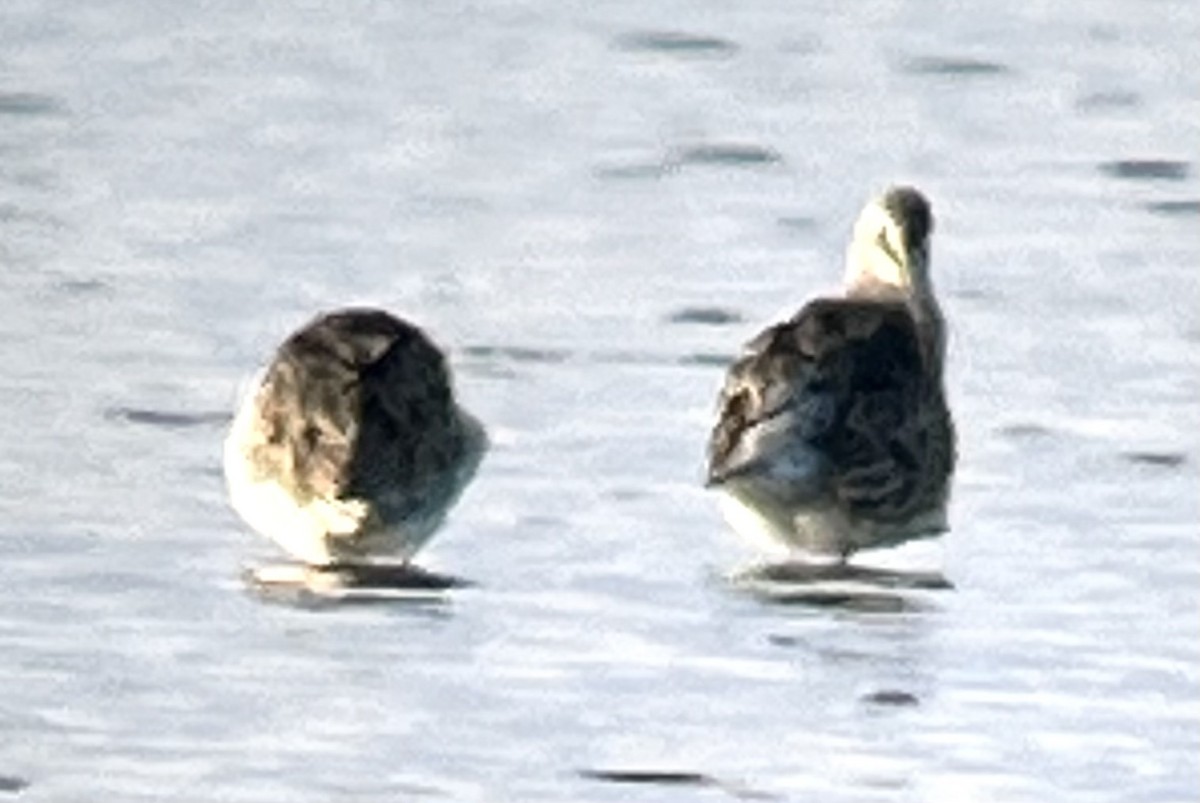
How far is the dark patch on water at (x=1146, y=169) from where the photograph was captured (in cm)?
2200

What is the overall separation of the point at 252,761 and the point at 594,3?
1146 centimetres

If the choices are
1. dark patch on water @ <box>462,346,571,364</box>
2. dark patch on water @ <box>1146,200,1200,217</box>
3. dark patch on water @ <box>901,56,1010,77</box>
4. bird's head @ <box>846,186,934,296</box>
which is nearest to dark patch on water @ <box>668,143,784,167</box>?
dark patch on water @ <box>1146,200,1200,217</box>

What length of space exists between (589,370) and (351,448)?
2.12m

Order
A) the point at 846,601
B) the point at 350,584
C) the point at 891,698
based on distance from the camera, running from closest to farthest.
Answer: the point at 891,698
the point at 846,601
the point at 350,584

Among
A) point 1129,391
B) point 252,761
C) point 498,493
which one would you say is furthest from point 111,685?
point 1129,391

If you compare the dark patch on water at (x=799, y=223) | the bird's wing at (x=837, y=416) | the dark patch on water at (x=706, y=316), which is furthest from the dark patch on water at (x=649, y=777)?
the dark patch on water at (x=799, y=223)

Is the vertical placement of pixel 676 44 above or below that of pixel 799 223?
below

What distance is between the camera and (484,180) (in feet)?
71.2

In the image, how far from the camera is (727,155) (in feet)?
73.2

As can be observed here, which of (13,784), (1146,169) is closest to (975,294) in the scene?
(1146,169)

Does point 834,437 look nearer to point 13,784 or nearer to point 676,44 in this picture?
point 13,784

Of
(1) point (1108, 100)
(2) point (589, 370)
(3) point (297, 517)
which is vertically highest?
(3) point (297, 517)

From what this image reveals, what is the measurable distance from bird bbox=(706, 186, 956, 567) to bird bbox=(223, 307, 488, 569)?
745 mm

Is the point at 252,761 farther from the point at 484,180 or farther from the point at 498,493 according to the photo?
the point at 484,180
